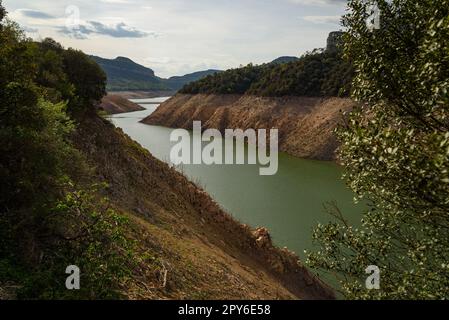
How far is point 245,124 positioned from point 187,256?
5704cm

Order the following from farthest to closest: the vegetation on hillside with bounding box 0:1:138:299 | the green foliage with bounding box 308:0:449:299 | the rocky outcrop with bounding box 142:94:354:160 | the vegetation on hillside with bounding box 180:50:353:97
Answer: the vegetation on hillside with bounding box 180:50:353:97 → the rocky outcrop with bounding box 142:94:354:160 → the vegetation on hillside with bounding box 0:1:138:299 → the green foliage with bounding box 308:0:449:299

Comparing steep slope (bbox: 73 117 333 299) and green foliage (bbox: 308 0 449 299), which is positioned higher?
Answer: green foliage (bbox: 308 0 449 299)

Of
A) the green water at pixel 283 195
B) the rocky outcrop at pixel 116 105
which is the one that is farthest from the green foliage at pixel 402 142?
the rocky outcrop at pixel 116 105

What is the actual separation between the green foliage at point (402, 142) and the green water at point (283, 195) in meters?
12.6

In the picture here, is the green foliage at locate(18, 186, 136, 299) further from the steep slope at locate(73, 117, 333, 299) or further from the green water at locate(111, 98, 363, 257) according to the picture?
the green water at locate(111, 98, 363, 257)

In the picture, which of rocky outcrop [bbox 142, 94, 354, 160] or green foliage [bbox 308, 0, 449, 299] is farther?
rocky outcrop [bbox 142, 94, 354, 160]

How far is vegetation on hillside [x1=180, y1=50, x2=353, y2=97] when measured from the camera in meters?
64.6

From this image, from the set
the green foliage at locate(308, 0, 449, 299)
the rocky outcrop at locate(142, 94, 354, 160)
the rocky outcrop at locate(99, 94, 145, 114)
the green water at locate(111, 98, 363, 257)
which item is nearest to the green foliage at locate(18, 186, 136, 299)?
the green foliage at locate(308, 0, 449, 299)

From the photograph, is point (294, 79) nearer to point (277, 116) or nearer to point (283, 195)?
point (277, 116)

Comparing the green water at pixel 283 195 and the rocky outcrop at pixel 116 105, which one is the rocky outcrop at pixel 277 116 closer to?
the green water at pixel 283 195

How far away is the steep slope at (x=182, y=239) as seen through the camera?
42.1 feet

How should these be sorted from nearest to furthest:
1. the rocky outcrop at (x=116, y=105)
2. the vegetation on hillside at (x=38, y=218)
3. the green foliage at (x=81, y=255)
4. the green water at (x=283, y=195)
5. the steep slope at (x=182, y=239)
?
1. the green foliage at (x=81, y=255)
2. the vegetation on hillside at (x=38, y=218)
3. the steep slope at (x=182, y=239)
4. the green water at (x=283, y=195)
5. the rocky outcrop at (x=116, y=105)

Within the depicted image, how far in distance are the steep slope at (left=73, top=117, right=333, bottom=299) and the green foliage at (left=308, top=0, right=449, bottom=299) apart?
4428mm

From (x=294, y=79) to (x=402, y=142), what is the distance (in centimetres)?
6532
